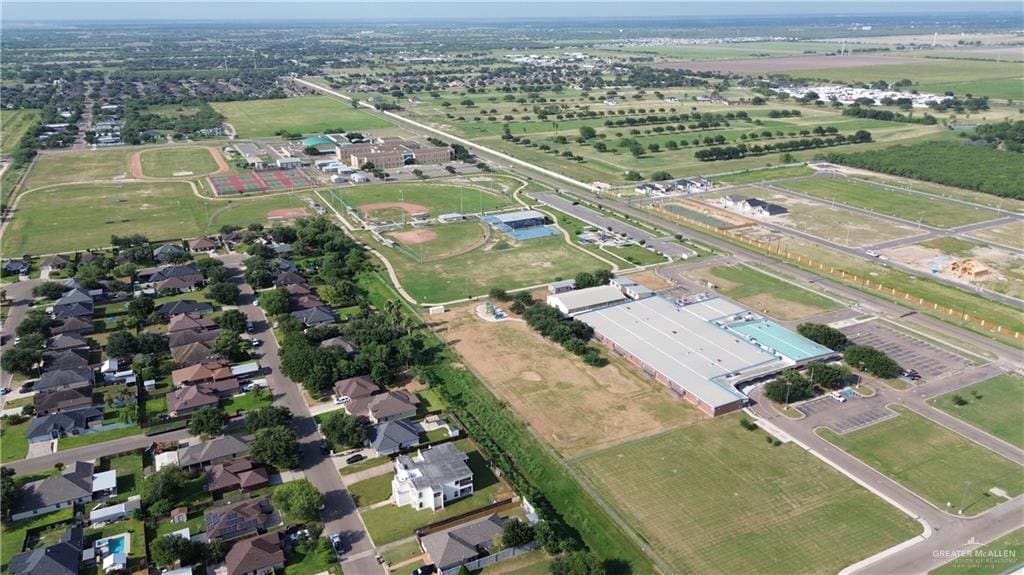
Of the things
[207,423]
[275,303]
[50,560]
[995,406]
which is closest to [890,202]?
[995,406]

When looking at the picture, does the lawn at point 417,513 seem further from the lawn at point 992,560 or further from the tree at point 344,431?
the lawn at point 992,560

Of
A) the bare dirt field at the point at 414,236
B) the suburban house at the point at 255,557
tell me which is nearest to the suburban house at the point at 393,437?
the suburban house at the point at 255,557

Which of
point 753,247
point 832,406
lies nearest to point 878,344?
point 832,406

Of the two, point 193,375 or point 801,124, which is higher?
point 801,124

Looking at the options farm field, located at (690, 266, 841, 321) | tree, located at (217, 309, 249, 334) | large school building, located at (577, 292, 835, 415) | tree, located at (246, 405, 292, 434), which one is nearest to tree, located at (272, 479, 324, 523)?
tree, located at (246, 405, 292, 434)

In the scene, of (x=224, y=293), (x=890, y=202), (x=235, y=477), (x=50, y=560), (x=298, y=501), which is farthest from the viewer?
(x=890, y=202)

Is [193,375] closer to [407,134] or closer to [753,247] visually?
[753,247]

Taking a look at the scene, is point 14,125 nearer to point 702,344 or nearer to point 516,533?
point 702,344
